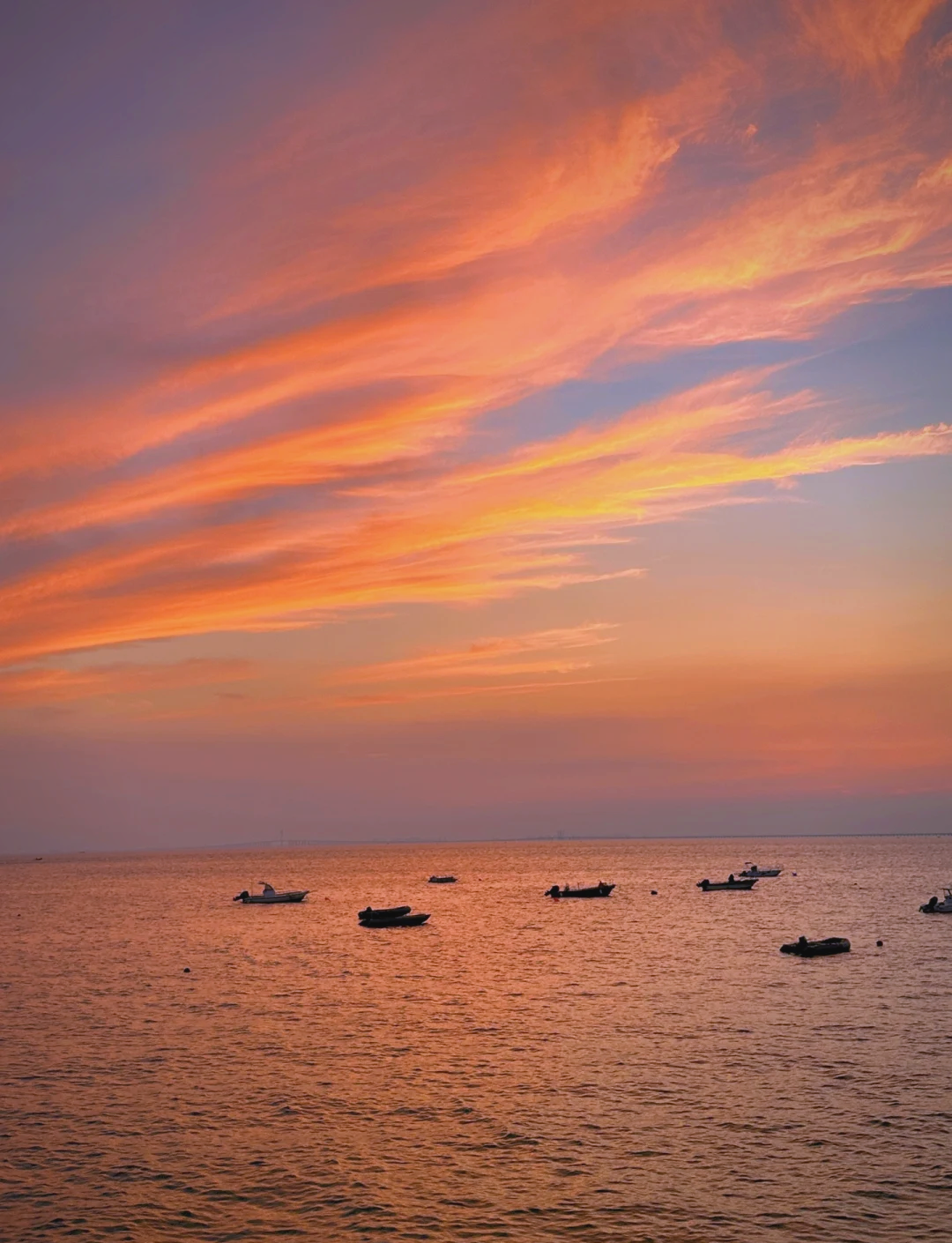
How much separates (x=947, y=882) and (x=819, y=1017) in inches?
5908

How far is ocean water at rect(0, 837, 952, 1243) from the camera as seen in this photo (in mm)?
29859

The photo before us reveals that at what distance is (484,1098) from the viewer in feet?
135

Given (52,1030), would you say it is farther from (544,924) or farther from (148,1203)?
(544,924)

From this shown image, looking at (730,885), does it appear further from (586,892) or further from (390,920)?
(390,920)

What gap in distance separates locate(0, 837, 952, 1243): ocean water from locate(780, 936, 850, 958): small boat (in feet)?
10.3

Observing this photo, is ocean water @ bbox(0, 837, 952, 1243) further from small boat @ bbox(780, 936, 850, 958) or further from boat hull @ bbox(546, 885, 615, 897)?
boat hull @ bbox(546, 885, 615, 897)

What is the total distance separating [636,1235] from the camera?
27.8m

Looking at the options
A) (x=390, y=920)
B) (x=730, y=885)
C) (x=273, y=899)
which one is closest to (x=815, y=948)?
(x=390, y=920)

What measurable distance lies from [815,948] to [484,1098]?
1990 inches

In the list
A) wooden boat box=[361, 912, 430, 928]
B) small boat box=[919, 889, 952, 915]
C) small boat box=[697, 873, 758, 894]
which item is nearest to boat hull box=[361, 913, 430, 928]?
wooden boat box=[361, 912, 430, 928]

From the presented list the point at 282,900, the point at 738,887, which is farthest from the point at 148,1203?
the point at 738,887

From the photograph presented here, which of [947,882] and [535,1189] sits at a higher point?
[535,1189]

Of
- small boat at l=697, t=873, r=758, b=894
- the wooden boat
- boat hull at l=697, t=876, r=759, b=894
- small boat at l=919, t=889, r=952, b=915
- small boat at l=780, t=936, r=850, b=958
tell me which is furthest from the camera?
boat hull at l=697, t=876, r=759, b=894

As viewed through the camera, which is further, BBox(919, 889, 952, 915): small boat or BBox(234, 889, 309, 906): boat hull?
BBox(234, 889, 309, 906): boat hull
